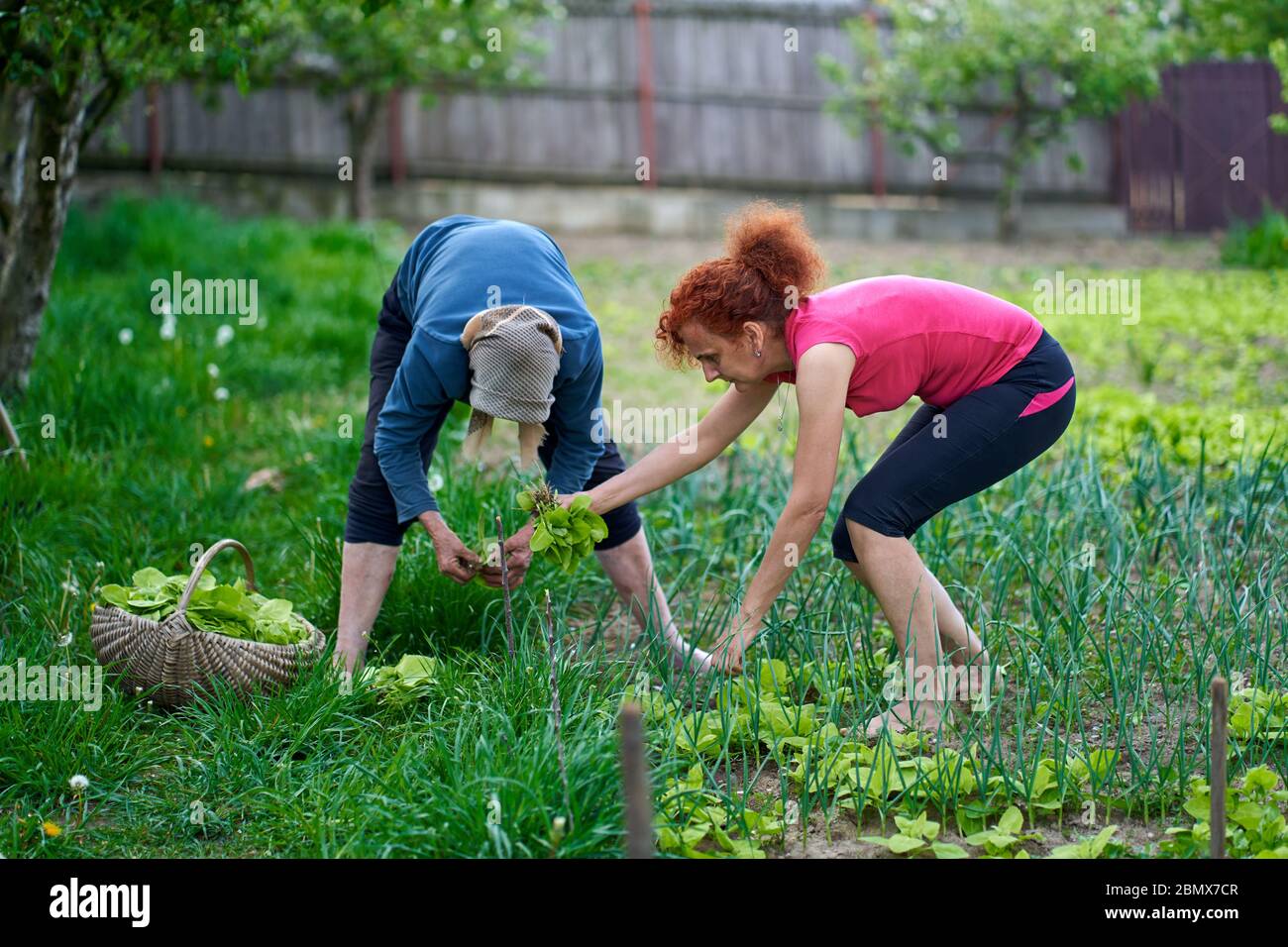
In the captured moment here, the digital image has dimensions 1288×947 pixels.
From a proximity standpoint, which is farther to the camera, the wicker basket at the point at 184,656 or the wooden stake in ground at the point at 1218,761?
the wicker basket at the point at 184,656

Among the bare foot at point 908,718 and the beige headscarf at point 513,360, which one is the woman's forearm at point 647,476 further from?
the bare foot at point 908,718

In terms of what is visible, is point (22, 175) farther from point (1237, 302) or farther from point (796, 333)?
point (1237, 302)

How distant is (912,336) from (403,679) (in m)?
1.51

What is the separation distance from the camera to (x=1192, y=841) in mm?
2564

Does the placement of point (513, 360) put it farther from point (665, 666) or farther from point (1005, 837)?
point (1005, 837)

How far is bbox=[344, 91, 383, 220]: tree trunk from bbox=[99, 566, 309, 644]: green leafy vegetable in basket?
7723 millimetres

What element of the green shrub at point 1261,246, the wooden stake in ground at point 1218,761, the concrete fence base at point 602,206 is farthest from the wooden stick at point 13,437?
the green shrub at point 1261,246

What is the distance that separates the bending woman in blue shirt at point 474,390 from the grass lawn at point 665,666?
0.23 metres

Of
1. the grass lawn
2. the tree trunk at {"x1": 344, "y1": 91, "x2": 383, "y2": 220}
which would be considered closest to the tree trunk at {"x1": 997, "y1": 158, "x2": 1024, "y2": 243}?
the tree trunk at {"x1": 344, "y1": 91, "x2": 383, "y2": 220}

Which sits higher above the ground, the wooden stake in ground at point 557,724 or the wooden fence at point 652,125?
the wooden fence at point 652,125

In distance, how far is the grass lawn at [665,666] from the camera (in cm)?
268

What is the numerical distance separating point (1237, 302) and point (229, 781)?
25.6 feet

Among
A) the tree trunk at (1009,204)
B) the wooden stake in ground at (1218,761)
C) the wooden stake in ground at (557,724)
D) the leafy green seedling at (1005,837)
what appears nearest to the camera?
the wooden stake in ground at (1218,761)
